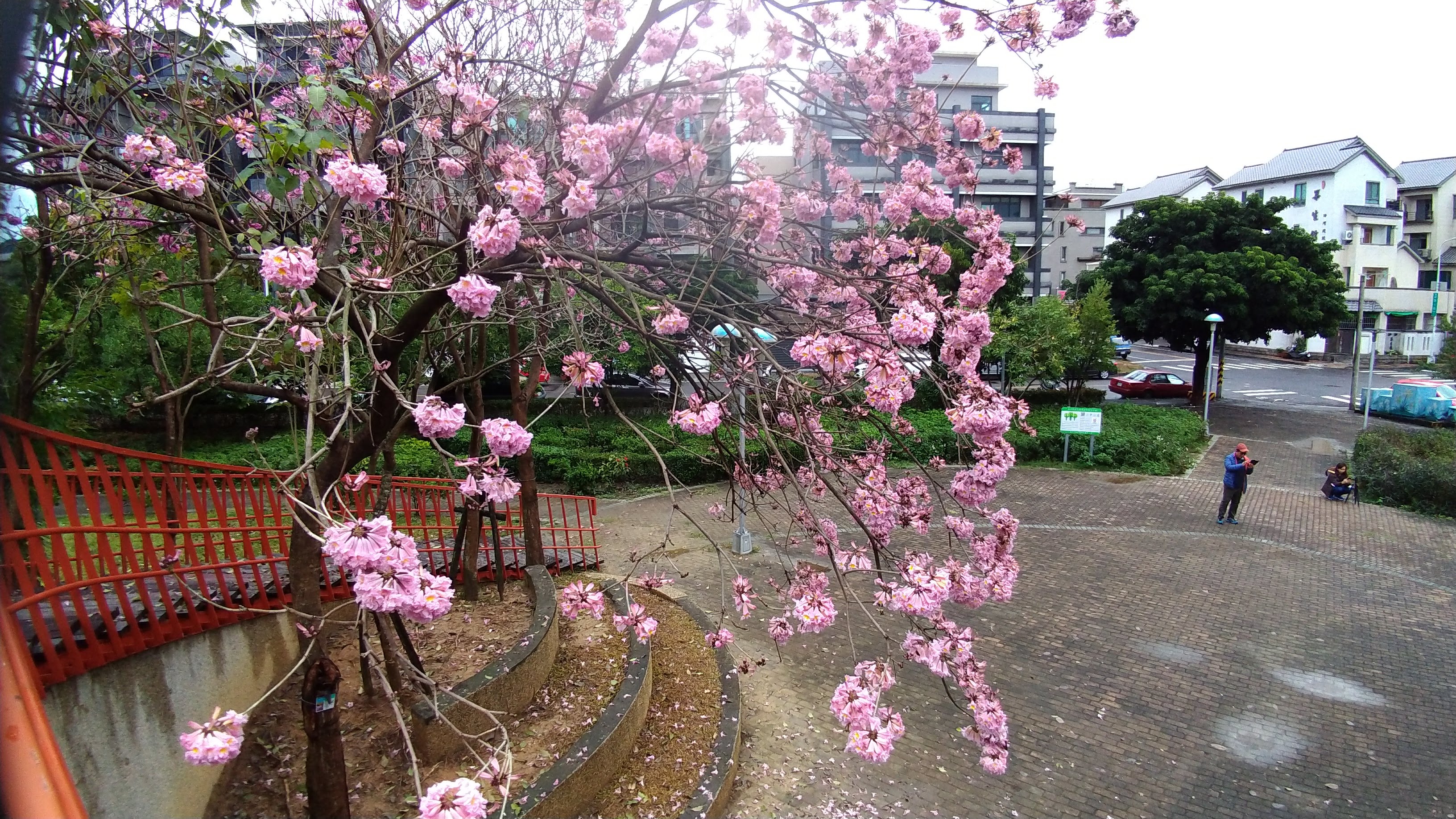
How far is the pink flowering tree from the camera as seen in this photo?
3090mm

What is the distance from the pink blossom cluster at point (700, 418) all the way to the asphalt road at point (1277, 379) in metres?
23.9

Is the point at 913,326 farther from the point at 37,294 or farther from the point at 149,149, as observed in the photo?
the point at 37,294

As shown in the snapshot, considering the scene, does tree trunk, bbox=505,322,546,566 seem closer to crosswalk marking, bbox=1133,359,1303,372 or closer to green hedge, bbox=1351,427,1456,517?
green hedge, bbox=1351,427,1456,517

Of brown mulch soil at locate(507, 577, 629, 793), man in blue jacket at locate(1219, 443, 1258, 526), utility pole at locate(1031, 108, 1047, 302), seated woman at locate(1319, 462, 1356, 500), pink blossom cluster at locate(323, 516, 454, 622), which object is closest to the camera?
pink blossom cluster at locate(323, 516, 454, 622)

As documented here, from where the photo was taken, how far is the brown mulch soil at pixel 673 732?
4.34m

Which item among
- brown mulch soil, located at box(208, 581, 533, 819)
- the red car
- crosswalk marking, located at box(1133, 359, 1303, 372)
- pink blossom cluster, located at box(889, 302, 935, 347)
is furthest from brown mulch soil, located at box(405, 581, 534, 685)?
crosswalk marking, located at box(1133, 359, 1303, 372)

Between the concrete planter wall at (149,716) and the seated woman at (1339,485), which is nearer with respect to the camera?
the concrete planter wall at (149,716)

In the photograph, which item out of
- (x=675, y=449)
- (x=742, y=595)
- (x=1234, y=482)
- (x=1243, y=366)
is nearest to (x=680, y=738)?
(x=742, y=595)

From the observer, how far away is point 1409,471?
11688 millimetres

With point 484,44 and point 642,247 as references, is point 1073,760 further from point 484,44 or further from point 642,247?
point 484,44

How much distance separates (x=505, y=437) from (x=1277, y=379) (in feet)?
109

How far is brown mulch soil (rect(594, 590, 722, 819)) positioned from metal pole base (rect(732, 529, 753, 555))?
7.97 ft

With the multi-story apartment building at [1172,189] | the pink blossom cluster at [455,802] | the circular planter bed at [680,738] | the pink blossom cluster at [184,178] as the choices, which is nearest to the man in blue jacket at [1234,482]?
the circular planter bed at [680,738]

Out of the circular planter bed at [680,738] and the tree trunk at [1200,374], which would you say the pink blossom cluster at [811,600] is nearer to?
the circular planter bed at [680,738]
